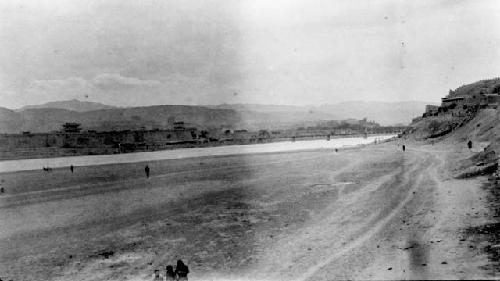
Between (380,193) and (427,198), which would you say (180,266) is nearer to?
(427,198)

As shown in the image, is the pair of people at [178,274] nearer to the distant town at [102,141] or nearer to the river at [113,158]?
the river at [113,158]

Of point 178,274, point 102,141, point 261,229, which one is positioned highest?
point 102,141

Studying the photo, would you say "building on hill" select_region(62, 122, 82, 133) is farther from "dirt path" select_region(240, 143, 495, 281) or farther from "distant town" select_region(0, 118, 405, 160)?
"dirt path" select_region(240, 143, 495, 281)

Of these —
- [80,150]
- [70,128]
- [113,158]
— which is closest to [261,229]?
[113,158]

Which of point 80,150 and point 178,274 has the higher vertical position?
point 80,150

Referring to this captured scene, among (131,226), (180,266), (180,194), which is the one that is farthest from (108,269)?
(180,194)

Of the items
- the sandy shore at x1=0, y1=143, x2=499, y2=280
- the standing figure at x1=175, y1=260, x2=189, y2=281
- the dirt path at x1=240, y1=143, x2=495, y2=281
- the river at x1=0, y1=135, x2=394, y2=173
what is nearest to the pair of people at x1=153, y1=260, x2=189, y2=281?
the standing figure at x1=175, y1=260, x2=189, y2=281

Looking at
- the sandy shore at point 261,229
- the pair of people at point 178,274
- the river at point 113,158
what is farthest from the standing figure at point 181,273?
the river at point 113,158

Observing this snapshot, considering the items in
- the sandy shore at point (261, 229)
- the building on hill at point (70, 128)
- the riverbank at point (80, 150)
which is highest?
the building on hill at point (70, 128)

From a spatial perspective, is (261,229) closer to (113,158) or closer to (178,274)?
(178,274)
